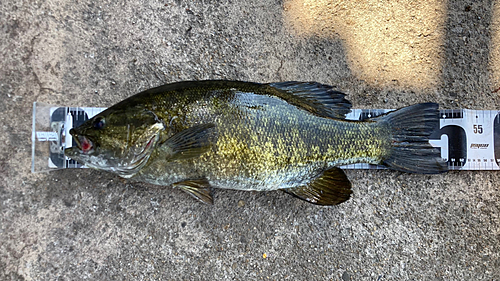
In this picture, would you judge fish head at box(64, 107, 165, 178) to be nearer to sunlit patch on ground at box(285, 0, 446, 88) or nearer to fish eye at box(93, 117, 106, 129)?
fish eye at box(93, 117, 106, 129)

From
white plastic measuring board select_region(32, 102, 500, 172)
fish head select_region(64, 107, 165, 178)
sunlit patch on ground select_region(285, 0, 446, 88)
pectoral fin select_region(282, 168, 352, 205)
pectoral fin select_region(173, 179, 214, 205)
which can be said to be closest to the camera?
fish head select_region(64, 107, 165, 178)

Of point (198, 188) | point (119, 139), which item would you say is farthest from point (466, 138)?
point (119, 139)

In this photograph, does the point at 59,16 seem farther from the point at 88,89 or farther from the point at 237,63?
the point at 237,63

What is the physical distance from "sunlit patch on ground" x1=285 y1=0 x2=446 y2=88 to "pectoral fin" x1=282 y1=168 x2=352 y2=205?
99cm

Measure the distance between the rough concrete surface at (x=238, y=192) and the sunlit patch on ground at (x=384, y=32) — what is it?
0.01 meters

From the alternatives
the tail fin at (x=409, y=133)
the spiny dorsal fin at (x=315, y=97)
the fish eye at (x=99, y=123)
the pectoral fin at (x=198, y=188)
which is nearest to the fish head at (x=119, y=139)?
the fish eye at (x=99, y=123)

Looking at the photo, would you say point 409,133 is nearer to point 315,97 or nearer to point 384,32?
point 315,97

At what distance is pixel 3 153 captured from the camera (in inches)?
92.0

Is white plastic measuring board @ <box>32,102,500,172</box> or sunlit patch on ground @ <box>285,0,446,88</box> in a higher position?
sunlit patch on ground @ <box>285,0,446,88</box>

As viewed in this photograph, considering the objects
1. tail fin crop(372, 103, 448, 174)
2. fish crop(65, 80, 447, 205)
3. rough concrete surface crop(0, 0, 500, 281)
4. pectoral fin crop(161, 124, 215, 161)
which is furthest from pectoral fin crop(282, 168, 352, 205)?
pectoral fin crop(161, 124, 215, 161)

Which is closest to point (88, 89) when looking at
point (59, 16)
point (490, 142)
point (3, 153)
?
point (59, 16)

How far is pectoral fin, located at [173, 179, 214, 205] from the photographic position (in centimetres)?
205

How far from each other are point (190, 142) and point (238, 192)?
2.48 ft

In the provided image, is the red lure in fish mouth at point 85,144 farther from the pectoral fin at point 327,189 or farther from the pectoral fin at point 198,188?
the pectoral fin at point 327,189
